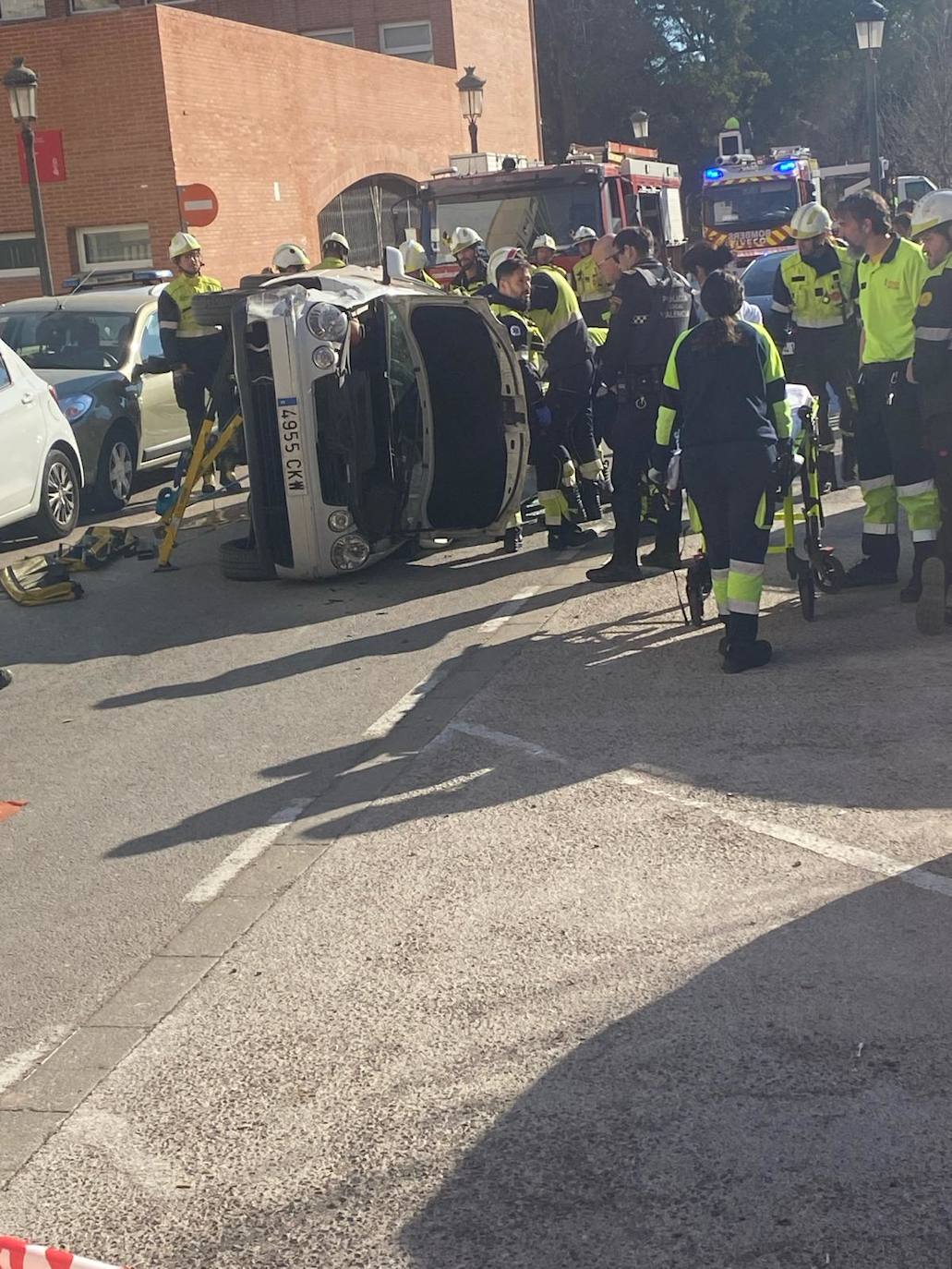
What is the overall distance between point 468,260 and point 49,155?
13.3m

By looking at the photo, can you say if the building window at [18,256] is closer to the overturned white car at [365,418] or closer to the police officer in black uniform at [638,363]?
the overturned white car at [365,418]

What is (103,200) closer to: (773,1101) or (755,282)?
(755,282)

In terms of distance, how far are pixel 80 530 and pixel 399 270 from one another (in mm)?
3413

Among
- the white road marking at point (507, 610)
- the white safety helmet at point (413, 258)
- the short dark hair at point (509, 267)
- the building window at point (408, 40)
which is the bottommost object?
the white road marking at point (507, 610)

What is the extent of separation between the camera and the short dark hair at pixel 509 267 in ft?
36.3

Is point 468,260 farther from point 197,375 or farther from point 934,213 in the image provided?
point 934,213

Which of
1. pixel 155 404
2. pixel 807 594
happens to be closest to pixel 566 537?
pixel 807 594

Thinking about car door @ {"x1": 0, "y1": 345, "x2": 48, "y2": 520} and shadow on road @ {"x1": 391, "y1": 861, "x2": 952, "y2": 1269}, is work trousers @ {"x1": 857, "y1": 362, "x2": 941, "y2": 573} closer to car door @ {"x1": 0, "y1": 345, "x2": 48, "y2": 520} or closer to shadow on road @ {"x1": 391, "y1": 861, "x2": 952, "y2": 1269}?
shadow on road @ {"x1": 391, "y1": 861, "x2": 952, "y2": 1269}

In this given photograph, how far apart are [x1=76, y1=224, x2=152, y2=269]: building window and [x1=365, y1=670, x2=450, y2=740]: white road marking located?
768 inches

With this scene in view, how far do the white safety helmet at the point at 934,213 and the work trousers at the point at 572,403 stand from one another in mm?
3013

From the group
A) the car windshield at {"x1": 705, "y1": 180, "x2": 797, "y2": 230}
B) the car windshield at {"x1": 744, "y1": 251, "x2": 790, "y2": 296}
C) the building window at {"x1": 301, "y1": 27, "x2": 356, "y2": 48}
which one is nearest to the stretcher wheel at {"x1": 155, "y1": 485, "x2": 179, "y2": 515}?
the car windshield at {"x1": 744, "y1": 251, "x2": 790, "y2": 296}

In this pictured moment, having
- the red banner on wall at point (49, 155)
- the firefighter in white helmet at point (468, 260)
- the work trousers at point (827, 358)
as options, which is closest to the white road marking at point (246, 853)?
the work trousers at point (827, 358)

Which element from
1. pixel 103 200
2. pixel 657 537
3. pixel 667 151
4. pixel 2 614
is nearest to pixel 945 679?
pixel 657 537

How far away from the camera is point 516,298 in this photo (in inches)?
440
